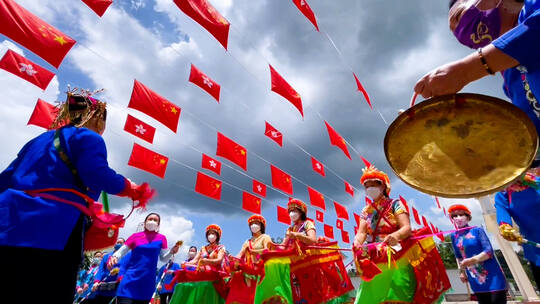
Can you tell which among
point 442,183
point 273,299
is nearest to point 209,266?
point 273,299

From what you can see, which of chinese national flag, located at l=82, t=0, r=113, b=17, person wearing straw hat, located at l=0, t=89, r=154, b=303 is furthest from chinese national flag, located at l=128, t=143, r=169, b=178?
person wearing straw hat, located at l=0, t=89, r=154, b=303

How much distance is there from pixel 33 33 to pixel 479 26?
19.2ft

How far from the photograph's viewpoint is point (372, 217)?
4.11 m

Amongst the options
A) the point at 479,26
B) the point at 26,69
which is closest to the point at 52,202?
the point at 479,26

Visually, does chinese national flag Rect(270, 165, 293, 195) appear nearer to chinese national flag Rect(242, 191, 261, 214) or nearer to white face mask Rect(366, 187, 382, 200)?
chinese national flag Rect(242, 191, 261, 214)

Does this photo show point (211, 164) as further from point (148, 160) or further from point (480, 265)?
point (480, 265)

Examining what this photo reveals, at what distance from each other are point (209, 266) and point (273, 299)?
Result: 7.00 feet

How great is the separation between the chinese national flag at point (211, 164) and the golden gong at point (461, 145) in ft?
30.6

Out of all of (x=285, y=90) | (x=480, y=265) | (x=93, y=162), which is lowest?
(x=480, y=265)

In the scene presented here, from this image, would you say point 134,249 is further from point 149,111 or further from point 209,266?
point 149,111

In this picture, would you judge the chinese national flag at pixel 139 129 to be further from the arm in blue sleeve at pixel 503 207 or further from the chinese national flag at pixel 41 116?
the arm in blue sleeve at pixel 503 207

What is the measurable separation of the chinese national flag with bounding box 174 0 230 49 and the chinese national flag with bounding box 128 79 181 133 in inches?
96.7

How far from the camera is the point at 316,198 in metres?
13.8

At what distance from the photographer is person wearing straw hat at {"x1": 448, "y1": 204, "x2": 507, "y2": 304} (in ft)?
15.0
